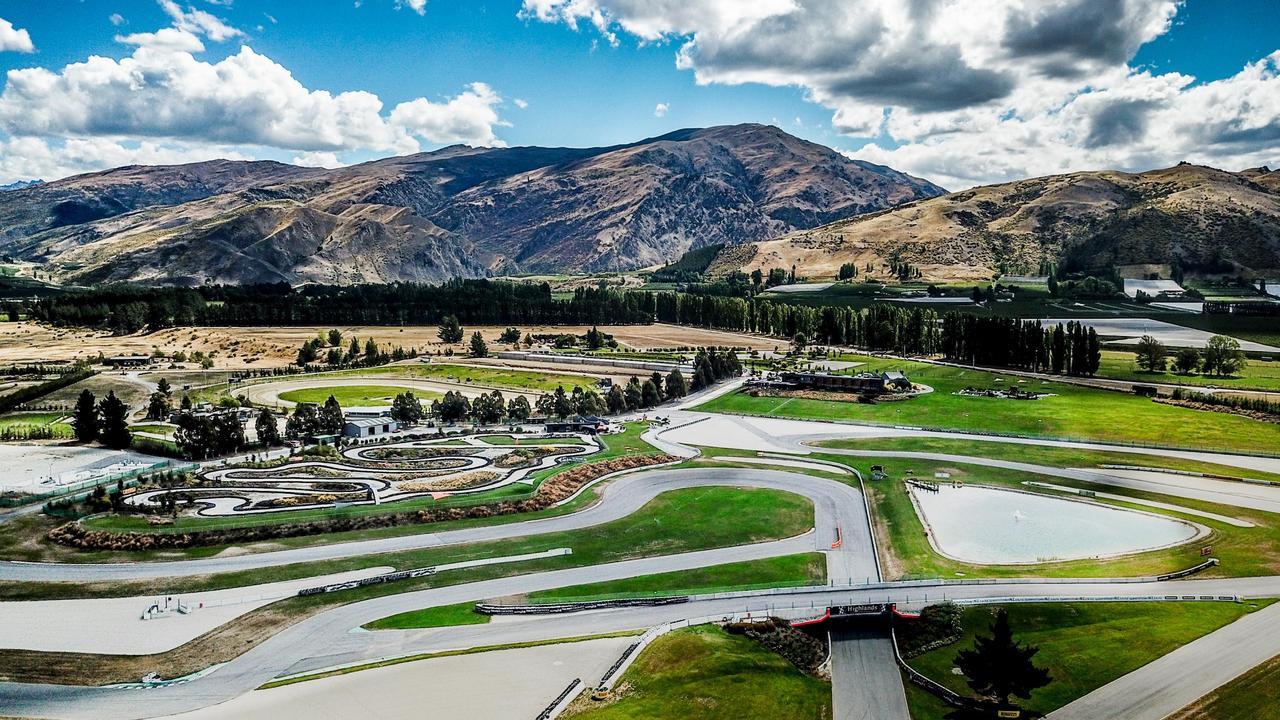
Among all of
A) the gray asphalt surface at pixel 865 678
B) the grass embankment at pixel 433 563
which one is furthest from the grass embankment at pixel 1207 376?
the gray asphalt surface at pixel 865 678

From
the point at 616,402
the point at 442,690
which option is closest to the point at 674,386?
the point at 616,402

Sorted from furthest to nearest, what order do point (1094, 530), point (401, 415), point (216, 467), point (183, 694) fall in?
point (401, 415) → point (216, 467) → point (1094, 530) → point (183, 694)

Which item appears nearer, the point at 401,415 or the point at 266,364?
the point at 401,415

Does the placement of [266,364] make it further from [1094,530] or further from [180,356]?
[1094,530]

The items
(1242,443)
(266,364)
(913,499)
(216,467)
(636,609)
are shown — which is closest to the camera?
(636,609)

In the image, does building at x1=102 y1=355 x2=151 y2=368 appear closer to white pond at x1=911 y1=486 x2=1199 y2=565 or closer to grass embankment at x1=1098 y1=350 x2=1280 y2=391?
white pond at x1=911 y1=486 x2=1199 y2=565

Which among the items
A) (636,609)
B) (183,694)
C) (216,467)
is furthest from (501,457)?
(183,694)
